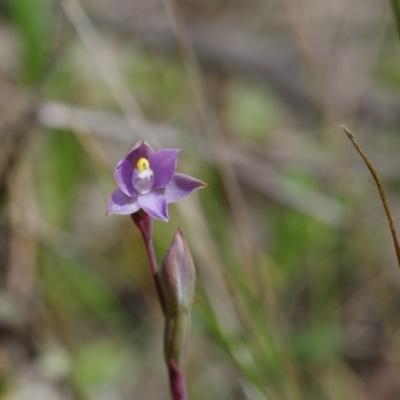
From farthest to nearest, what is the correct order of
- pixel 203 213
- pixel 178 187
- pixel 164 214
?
1. pixel 203 213
2. pixel 178 187
3. pixel 164 214

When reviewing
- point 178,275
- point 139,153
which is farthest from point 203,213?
point 178,275

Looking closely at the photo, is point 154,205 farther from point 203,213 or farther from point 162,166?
point 203,213

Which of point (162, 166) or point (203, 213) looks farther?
point (203, 213)

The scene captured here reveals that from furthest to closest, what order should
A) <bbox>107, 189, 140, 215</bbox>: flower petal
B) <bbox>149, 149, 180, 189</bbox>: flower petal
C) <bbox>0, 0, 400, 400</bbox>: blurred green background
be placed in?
<bbox>0, 0, 400, 400</bbox>: blurred green background < <bbox>149, 149, 180, 189</bbox>: flower petal < <bbox>107, 189, 140, 215</bbox>: flower petal

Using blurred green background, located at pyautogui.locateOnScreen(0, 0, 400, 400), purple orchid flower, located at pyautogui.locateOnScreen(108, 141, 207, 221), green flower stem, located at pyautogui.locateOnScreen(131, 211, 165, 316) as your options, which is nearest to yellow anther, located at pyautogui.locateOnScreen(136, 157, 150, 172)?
purple orchid flower, located at pyautogui.locateOnScreen(108, 141, 207, 221)

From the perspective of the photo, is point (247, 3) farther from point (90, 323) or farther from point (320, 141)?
point (90, 323)

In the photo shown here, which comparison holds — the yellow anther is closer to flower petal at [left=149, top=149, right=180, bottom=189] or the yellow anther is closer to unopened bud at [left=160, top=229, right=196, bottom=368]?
flower petal at [left=149, top=149, right=180, bottom=189]

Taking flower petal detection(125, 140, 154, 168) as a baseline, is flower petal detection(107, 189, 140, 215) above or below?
below
